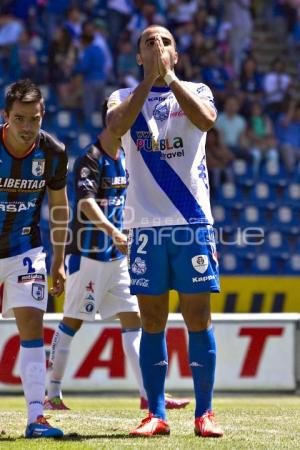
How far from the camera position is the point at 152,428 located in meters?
6.16

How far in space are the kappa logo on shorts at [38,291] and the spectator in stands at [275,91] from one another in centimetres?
1276

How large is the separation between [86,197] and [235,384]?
3.29 metres

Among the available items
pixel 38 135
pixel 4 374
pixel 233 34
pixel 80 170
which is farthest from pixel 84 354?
pixel 233 34

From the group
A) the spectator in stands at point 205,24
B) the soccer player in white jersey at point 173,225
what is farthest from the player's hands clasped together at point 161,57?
the spectator in stands at point 205,24

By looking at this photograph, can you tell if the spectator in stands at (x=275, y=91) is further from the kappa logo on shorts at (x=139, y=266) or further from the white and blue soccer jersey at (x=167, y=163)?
the kappa logo on shorts at (x=139, y=266)

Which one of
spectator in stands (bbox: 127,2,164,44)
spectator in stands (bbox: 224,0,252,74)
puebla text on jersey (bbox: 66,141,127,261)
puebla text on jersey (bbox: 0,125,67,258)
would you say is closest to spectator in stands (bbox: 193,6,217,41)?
spectator in stands (bbox: 224,0,252,74)

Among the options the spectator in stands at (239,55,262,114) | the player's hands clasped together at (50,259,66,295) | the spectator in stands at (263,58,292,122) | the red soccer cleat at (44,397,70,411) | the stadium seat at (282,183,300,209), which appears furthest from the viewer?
the spectator in stands at (263,58,292,122)

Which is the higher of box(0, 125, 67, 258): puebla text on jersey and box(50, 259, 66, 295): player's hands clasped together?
box(0, 125, 67, 258): puebla text on jersey

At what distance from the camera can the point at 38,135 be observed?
639cm

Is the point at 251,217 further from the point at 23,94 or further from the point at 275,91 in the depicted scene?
the point at 23,94

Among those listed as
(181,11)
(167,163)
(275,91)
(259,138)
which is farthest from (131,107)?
(181,11)

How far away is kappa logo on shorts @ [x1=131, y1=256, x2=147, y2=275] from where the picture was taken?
20.2 feet

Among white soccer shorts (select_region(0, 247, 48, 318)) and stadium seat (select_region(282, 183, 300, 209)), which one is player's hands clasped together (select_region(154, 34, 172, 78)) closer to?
white soccer shorts (select_region(0, 247, 48, 318))

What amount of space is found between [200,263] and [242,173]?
37.0 ft
